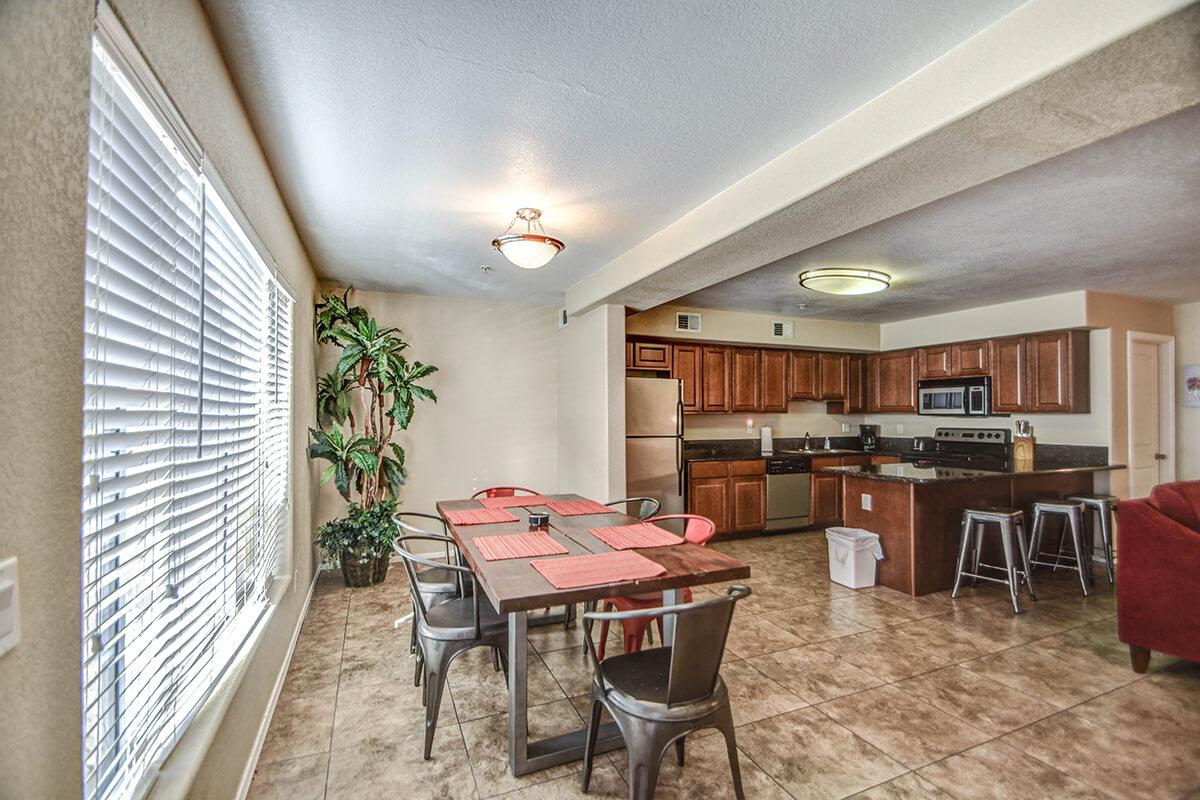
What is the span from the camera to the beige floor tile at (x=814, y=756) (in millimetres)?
2023

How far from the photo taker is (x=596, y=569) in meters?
1.99

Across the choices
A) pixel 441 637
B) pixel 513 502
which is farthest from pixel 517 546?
pixel 513 502

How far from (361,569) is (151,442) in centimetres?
337

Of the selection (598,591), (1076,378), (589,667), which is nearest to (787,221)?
(598,591)

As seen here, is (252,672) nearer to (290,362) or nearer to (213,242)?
(213,242)

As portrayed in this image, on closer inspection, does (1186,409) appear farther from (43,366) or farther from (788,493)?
(43,366)

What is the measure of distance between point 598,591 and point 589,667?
54.3 inches

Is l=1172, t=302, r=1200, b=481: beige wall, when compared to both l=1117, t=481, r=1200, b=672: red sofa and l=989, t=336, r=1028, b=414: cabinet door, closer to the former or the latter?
l=989, t=336, r=1028, b=414: cabinet door

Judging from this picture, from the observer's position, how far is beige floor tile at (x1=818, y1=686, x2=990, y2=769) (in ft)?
7.32

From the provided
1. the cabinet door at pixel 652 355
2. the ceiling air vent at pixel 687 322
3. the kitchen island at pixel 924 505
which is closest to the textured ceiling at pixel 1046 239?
the ceiling air vent at pixel 687 322

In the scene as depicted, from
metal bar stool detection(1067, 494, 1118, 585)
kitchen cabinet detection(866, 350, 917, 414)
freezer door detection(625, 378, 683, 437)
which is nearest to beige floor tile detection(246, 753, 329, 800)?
freezer door detection(625, 378, 683, 437)

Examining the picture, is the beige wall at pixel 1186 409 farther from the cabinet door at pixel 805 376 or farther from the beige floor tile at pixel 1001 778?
the beige floor tile at pixel 1001 778

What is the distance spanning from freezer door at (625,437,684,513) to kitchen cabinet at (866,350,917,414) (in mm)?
3150

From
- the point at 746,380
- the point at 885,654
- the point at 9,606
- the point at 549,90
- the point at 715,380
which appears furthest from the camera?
the point at 746,380
